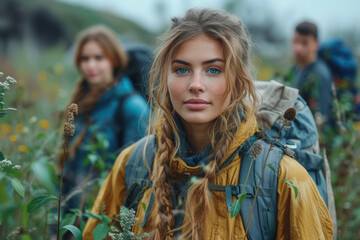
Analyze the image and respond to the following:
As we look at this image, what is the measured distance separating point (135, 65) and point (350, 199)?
103 inches

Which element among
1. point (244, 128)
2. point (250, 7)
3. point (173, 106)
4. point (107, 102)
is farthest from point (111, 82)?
point (250, 7)

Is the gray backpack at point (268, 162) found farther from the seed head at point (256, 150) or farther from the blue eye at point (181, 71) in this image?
the blue eye at point (181, 71)

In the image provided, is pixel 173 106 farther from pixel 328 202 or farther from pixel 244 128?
pixel 328 202

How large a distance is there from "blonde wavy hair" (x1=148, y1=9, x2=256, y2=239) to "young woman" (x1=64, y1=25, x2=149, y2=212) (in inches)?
47.2

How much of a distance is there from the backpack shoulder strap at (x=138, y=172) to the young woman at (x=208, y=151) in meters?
0.01

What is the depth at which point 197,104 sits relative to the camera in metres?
1.59

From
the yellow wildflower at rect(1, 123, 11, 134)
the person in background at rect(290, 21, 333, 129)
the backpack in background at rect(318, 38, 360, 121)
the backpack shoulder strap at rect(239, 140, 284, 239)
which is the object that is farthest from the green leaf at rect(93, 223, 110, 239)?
the backpack in background at rect(318, 38, 360, 121)

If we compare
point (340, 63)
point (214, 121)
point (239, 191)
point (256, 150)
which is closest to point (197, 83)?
point (214, 121)

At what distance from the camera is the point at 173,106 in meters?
1.70

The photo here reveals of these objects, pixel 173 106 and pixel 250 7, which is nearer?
pixel 173 106

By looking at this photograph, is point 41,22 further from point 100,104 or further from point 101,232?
point 101,232

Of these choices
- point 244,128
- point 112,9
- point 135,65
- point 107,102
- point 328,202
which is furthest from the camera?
point 112,9

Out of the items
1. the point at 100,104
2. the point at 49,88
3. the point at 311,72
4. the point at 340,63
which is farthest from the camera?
the point at 49,88

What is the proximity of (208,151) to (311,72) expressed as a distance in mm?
2788
